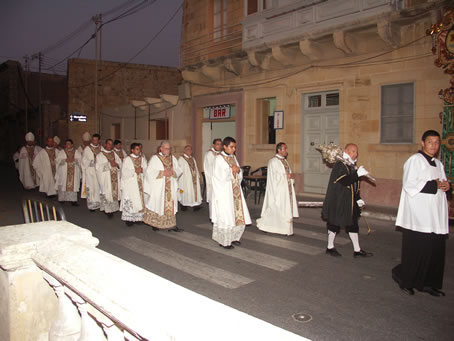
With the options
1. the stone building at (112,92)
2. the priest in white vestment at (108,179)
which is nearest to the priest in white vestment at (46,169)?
the priest in white vestment at (108,179)

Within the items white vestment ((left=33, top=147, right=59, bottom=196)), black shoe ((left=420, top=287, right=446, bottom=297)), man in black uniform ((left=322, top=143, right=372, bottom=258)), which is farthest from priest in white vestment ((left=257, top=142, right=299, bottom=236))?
white vestment ((left=33, top=147, right=59, bottom=196))

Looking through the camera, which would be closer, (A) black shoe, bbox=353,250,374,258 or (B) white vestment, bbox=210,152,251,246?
(A) black shoe, bbox=353,250,374,258

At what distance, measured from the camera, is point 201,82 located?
57.4 feet

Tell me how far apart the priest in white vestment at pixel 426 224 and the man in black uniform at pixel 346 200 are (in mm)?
1326

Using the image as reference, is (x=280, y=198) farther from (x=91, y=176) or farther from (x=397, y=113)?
(x=91, y=176)

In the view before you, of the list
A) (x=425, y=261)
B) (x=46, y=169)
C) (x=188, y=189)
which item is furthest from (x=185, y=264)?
(x=46, y=169)

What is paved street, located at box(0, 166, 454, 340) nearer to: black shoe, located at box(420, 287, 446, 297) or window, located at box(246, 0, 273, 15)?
black shoe, located at box(420, 287, 446, 297)

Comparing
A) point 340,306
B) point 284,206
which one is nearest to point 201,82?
point 284,206

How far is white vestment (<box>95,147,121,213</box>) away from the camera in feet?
33.6

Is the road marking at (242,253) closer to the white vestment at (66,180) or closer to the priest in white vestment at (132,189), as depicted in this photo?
the priest in white vestment at (132,189)

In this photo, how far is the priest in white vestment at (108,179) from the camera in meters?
10.3

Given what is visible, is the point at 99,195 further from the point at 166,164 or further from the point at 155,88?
the point at 155,88

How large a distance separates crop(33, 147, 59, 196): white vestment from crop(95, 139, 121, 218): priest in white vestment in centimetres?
430

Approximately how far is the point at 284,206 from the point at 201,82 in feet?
35.5
